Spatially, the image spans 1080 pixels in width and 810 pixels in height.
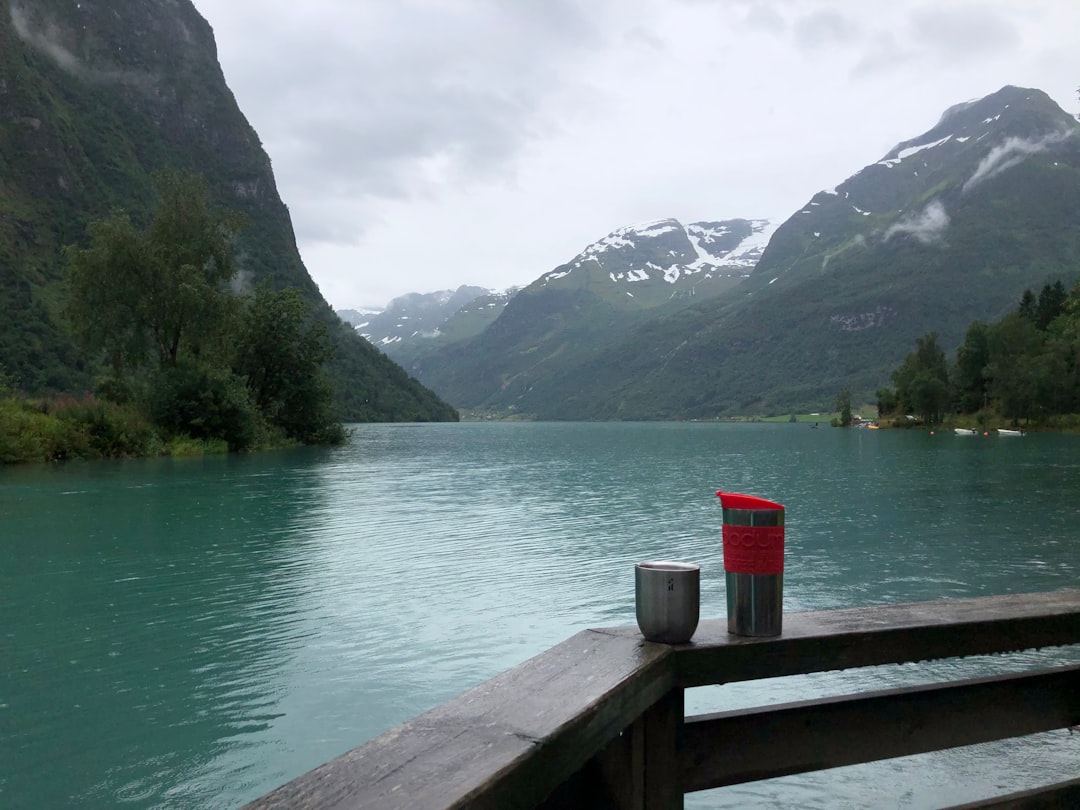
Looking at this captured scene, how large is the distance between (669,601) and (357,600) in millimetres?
8482

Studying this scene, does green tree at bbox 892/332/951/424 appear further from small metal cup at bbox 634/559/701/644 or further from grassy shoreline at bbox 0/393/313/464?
small metal cup at bbox 634/559/701/644

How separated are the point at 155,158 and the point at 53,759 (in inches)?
6183

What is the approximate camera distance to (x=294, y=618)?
31.3 ft

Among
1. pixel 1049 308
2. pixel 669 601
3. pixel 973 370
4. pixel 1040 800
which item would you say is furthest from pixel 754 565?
pixel 1049 308

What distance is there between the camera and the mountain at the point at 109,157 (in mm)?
79500

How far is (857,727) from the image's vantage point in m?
2.88

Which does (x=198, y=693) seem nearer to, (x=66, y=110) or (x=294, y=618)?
(x=294, y=618)

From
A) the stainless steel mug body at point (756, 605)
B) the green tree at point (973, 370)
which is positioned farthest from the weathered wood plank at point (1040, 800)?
the green tree at point (973, 370)

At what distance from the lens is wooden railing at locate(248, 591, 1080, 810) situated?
→ 1823 mm

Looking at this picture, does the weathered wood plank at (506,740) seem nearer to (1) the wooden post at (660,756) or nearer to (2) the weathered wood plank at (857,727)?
(1) the wooden post at (660,756)

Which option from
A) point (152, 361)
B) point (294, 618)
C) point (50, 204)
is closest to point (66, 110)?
point (50, 204)

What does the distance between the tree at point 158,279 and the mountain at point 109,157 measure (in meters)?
6.99

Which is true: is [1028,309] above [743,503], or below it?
above

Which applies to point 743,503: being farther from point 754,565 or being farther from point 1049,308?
point 1049,308
